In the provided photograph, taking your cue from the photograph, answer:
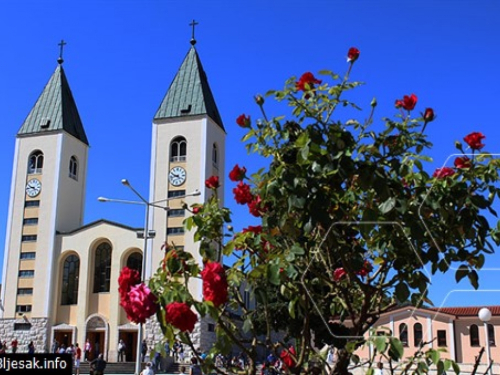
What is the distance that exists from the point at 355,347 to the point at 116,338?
44.0m

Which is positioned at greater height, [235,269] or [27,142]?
[27,142]

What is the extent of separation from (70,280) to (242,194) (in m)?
45.6

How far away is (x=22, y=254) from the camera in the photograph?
4788 centimetres

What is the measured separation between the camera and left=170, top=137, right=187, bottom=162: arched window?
4734 centimetres

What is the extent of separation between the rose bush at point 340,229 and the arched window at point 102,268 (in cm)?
4375

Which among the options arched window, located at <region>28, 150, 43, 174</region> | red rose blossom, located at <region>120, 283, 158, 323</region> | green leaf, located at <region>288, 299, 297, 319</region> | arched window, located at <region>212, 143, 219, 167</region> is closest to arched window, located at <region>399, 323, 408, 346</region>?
green leaf, located at <region>288, 299, 297, 319</region>

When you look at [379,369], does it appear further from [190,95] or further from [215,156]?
[190,95]

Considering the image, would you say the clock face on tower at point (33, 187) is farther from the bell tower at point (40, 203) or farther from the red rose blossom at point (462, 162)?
the red rose blossom at point (462, 162)

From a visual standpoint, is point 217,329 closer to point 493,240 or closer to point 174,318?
point 174,318

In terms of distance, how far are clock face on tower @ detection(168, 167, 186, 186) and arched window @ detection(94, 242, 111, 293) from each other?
6.75 m

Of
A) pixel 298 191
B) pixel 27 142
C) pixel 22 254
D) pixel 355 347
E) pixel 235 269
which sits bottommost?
pixel 355 347

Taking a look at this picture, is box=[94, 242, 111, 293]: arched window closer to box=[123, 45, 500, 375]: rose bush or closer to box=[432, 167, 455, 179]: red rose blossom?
box=[123, 45, 500, 375]: rose bush

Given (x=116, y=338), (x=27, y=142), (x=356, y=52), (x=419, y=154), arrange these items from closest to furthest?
(x=419, y=154) < (x=356, y=52) < (x=116, y=338) < (x=27, y=142)

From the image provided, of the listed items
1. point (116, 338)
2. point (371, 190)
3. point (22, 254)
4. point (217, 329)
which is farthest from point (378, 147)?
point (22, 254)
